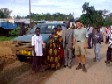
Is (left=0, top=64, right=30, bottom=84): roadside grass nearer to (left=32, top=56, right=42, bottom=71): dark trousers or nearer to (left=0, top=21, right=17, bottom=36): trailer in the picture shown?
(left=32, top=56, right=42, bottom=71): dark trousers

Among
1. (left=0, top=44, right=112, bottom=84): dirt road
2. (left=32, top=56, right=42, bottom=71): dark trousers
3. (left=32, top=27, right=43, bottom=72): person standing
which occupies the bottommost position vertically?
(left=0, top=44, right=112, bottom=84): dirt road

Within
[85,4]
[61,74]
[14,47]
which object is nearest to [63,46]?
[61,74]

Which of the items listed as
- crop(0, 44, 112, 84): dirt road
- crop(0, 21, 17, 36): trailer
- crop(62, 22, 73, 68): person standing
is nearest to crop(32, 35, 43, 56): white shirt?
crop(0, 44, 112, 84): dirt road

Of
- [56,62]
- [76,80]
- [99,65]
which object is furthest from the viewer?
[99,65]

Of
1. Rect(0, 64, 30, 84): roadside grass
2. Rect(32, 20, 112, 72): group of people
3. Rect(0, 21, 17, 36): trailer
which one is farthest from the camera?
Rect(0, 21, 17, 36): trailer

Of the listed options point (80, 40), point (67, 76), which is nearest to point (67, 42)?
point (80, 40)

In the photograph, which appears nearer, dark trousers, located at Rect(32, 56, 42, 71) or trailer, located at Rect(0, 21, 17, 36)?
dark trousers, located at Rect(32, 56, 42, 71)

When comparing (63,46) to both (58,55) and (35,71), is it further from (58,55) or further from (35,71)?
(35,71)

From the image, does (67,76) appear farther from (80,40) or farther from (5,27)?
(5,27)

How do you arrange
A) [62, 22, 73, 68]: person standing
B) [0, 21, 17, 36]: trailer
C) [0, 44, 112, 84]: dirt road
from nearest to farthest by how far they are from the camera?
1. [0, 44, 112, 84]: dirt road
2. [62, 22, 73, 68]: person standing
3. [0, 21, 17, 36]: trailer

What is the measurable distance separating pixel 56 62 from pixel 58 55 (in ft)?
1.04

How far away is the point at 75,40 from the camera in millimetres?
11984

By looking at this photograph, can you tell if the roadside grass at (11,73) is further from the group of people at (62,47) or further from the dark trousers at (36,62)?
the group of people at (62,47)

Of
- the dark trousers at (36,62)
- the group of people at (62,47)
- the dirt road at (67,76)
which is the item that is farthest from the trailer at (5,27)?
the dark trousers at (36,62)
